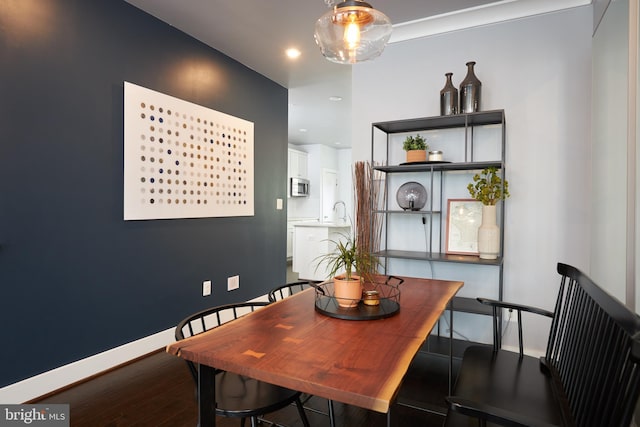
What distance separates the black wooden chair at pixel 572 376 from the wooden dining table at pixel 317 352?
0.24 metres

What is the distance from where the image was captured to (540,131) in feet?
8.59

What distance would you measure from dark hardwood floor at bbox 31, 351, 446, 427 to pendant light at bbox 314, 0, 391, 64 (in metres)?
1.72

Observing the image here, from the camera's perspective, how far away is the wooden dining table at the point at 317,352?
91cm

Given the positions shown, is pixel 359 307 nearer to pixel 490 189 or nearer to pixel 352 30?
pixel 352 30

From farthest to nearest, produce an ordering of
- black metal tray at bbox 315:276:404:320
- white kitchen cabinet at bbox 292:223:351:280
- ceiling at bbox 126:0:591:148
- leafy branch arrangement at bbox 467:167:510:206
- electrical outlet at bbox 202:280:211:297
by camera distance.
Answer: white kitchen cabinet at bbox 292:223:351:280, electrical outlet at bbox 202:280:211:297, ceiling at bbox 126:0:591:148, leafy branch arrangement at bbox 467:167:510:206, black metal tray at bbox 315:276:404:320

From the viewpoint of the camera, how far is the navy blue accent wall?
6.73 ft

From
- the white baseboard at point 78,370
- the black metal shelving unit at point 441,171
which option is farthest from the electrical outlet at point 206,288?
the black metal shelving unit at point 441,171

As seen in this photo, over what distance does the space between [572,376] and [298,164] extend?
6951mm

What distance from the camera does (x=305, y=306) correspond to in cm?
161

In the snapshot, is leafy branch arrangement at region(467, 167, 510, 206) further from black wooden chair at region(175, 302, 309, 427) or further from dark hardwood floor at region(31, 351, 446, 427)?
black wooden chair at region(175, 302, 309, 427)

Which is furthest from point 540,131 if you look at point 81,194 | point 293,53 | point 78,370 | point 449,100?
point 78,370

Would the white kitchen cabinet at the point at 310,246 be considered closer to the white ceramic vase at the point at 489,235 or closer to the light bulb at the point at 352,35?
the white ceramic vase at the point at 489,235

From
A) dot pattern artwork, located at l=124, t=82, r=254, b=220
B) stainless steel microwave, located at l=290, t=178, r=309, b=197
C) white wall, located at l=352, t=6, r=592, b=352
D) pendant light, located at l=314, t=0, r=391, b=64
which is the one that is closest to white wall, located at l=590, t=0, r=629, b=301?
white wall, located at l=352, t=6, r=592, b=352

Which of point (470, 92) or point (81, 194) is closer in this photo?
point (81, 194)
